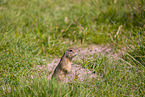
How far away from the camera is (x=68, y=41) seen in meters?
4.54

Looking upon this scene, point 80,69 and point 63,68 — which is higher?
point 63,68

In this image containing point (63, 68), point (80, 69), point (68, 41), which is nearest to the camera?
point (63, 68)

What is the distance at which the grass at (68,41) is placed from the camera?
9.29ft

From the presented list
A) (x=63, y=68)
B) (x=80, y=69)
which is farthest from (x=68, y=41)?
(x=63, y=68)

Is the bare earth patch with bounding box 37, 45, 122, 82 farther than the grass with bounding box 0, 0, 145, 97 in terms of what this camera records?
Yes

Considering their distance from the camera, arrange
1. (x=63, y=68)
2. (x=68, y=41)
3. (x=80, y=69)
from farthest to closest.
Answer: (x=68, y=41), (x=80, y=69), (x=63, y=68)

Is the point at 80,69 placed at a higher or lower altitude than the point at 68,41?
lower

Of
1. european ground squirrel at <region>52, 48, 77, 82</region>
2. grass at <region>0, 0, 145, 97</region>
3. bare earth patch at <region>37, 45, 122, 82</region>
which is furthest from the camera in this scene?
bare earth patch at <region>37, 45, 122, 82</region>

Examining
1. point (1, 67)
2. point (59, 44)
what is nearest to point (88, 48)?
point (59, 44)

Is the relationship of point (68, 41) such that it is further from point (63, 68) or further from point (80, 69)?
point (63, 68)

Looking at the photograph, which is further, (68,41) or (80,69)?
(68,41)

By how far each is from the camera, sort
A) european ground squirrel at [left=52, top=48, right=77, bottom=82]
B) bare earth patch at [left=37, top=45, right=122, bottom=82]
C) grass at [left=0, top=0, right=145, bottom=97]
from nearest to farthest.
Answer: grass at [left=0, top=0, right=145, bottom=97] → european ground squirrel at [left=52, top=48, right=77, bottom=82] → bare earth patch at [left=37, top=45, right=122, bottom=82]

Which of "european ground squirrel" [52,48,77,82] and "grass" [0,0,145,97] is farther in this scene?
"european ground squirrel" [52,48,77,82]

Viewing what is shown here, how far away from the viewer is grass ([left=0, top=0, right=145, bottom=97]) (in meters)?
2.83
